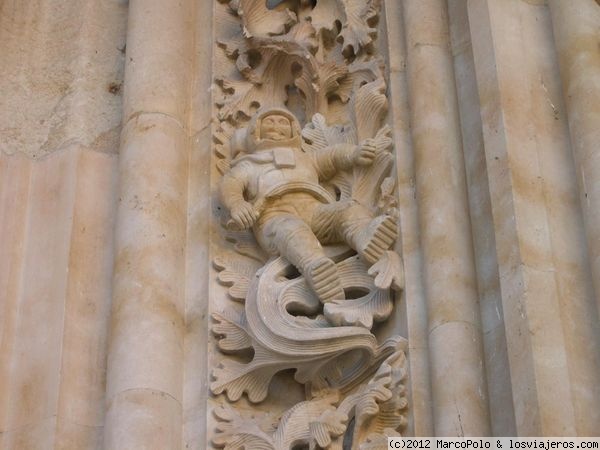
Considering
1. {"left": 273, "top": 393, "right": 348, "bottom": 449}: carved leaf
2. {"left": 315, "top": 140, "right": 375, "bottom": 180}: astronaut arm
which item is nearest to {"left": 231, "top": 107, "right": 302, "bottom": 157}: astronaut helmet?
{"left": 315, "top": 140, "right": 375, "bottom": 180}: astronaut arm

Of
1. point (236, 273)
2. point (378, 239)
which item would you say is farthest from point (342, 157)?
point (236, 273)

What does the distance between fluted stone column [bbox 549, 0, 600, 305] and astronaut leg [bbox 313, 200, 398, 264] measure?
2.04 feet

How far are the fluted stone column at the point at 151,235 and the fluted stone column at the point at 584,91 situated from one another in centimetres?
130

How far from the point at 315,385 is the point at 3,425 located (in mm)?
957

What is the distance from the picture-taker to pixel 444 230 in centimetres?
570

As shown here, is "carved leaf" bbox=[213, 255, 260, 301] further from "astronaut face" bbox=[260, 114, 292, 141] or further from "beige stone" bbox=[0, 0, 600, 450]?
"astronaut face" bbox=[260, 114, 292, 141]

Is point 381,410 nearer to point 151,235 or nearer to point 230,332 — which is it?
point 230,332

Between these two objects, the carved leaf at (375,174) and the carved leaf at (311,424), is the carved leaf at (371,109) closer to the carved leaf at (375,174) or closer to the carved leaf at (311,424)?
the carved leaf at (375,174)

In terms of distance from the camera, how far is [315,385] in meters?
5.68

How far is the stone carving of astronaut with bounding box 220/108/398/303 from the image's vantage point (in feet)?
19.0

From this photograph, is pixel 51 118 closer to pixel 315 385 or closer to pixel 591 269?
pixel 315 385

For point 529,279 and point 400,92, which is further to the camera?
point 400,92

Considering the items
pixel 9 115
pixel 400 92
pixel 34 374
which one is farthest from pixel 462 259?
pixel 9 115

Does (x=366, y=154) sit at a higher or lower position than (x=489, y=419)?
higher
